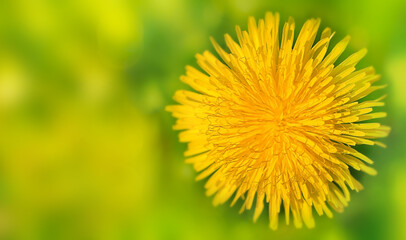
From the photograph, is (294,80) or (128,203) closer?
(294,80)

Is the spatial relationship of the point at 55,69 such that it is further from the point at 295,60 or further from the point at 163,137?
the point at 295,60

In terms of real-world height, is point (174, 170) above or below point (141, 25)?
below

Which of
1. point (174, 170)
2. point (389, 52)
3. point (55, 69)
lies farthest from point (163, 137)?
point (389, 52)
